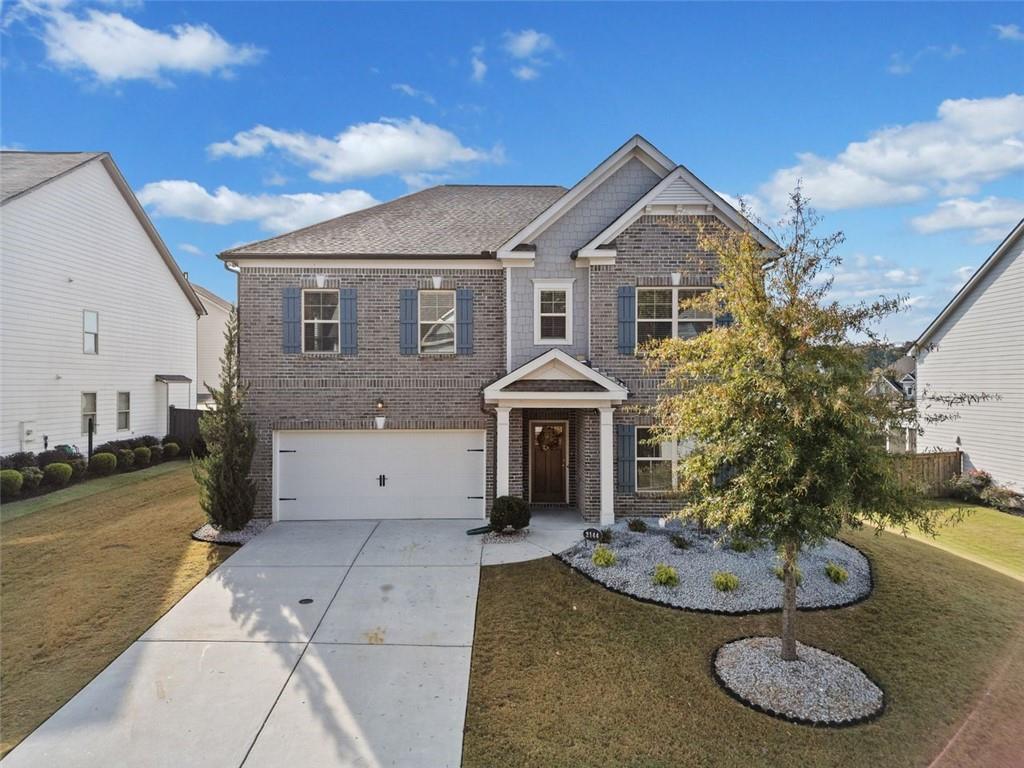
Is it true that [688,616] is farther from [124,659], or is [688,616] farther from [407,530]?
[124,659]

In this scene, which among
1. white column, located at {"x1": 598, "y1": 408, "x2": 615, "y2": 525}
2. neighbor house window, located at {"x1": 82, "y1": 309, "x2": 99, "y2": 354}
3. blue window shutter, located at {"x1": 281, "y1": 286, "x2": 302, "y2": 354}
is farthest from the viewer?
neighbor house window, located at {"x1": 82, "y1": 309, "x2": 99, "y2": 354}

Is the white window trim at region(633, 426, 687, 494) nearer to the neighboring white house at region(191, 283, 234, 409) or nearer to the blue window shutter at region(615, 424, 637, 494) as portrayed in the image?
the blue window shutter at region(615, 424, 637, 494)

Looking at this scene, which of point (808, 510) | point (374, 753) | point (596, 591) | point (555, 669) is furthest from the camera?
point (596, 591)

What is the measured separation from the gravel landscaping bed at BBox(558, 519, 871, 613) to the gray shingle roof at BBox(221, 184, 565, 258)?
7.44m

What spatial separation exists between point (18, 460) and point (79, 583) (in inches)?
370

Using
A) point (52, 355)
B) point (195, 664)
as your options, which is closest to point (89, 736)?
point (195, 664)

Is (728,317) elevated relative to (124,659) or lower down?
elevated

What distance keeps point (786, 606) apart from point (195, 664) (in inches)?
293

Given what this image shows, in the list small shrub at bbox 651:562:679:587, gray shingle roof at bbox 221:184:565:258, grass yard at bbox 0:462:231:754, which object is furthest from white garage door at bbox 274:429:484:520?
small shrub at bbox 651:562:679:587

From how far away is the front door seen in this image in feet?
44.6

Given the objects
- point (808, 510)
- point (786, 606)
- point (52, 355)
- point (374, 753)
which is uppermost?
point (52, 355)

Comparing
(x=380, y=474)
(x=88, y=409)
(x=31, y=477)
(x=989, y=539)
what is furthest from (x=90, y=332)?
(x=989, y=539)

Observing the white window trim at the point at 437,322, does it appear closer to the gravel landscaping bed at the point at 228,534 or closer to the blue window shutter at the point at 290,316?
the blue window shutter at the point at 290,316

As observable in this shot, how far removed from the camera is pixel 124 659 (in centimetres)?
658
